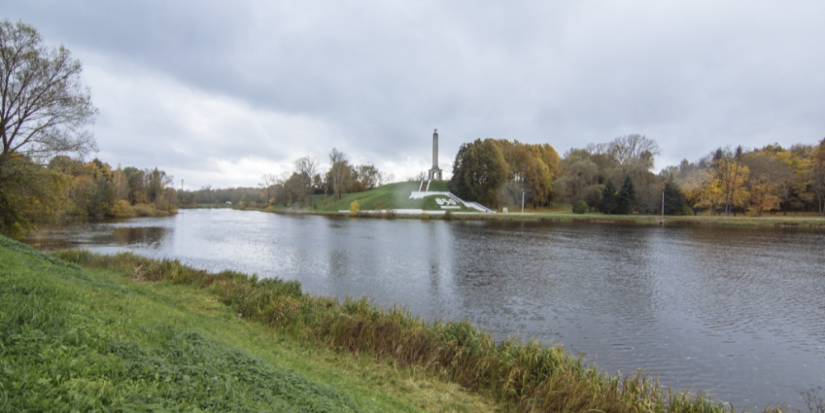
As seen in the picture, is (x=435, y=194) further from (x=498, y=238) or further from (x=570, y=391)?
(x=570, y=391)

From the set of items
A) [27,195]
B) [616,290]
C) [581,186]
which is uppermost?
[581,186]

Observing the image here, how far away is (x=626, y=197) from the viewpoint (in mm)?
65812

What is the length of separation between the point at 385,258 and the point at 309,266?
5.03m

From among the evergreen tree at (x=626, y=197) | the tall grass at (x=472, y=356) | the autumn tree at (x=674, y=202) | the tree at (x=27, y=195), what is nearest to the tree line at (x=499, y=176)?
the evergreen tree at (x=626, y=197)

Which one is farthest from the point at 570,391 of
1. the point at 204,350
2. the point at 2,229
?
the point at 2,229

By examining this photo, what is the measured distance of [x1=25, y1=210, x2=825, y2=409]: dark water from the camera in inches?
400

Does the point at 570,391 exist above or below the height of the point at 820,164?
below

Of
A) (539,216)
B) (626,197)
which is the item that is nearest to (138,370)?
(539,216)

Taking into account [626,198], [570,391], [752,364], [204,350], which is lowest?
[752,364]

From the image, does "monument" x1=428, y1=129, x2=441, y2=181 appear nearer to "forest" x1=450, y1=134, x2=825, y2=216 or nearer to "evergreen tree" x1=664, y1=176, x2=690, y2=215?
"forest" x1=450, y1=134, x2=825, y2=216

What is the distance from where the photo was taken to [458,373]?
802 centimetres

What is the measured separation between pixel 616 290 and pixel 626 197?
183ft

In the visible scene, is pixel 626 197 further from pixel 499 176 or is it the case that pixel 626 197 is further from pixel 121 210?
pixel 121 210

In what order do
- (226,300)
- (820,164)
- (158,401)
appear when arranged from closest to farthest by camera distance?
(158,401)
(226,300)
(820,164)
